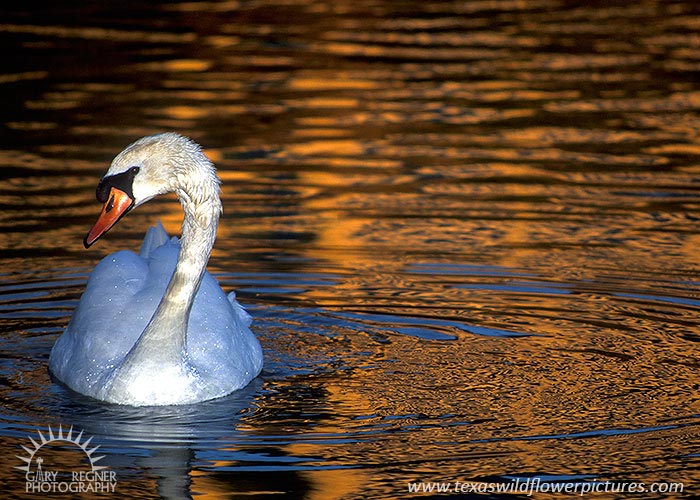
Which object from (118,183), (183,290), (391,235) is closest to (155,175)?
(118,183)

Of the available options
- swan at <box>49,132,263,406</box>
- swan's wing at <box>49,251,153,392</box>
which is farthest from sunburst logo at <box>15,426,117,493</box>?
swan's wing at <box>49,251,153,392</box>

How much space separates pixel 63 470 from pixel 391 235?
5.39 meters

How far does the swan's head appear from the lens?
8758 millimetres

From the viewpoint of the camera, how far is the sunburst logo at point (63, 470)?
7.40 metres

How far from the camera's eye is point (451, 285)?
1110 centimetres

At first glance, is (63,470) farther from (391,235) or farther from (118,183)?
(391,235)

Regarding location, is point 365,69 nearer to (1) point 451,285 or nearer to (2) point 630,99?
(2) point 630,99

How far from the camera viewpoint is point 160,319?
28.8 feet

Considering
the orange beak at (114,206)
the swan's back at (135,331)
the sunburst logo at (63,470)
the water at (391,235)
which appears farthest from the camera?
the swan's back at (135,331)

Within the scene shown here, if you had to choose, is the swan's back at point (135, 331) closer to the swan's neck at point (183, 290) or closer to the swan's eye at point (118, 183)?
the swan's neck at point (183, 290)

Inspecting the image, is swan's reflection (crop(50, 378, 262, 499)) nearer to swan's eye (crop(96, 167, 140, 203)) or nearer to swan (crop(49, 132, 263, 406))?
swan (crop(49, 132, 263, 406))

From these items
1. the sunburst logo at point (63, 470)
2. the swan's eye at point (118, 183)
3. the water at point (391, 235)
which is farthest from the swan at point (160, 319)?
the sunburst logo at point (63, 470)

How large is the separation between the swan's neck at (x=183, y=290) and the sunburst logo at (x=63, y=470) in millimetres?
869

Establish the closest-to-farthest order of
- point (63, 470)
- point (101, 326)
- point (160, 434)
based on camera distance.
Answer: point (63, 470) → point (160, 434) → point (101, 326)
